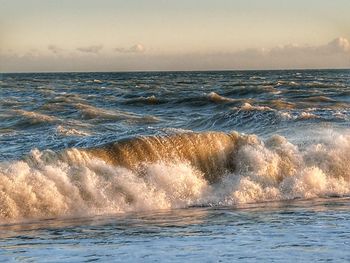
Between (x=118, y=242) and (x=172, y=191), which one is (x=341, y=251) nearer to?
(x=118, y=242)

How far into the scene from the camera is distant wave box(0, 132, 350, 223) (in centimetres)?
1347

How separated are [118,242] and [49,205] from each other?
133 inches

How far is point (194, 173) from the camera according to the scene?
16328mm

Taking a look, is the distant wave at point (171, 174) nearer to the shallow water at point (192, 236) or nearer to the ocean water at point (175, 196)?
the ocean water at point (175, 196)

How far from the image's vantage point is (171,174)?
15469mm

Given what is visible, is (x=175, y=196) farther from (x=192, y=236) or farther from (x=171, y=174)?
(x=192, y=236)

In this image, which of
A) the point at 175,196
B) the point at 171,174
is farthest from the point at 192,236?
the point at 171,174

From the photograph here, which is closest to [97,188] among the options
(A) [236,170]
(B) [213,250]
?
(A) [236,170]

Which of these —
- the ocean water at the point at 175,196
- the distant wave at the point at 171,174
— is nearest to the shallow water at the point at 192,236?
the ocean water at the point at 175,196

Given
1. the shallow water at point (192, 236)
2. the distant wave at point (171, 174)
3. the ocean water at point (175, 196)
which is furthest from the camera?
the distant wave at point (171, 174)

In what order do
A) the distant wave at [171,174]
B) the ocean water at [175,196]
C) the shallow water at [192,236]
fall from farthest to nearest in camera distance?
the distant wave at [171,174] < the ocean water at [175,196] < the shallow water at [192,236]

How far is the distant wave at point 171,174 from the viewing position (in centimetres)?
1347

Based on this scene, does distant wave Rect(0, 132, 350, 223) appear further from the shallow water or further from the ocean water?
the shallow water

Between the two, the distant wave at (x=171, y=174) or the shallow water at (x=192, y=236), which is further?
the distant wave at (x=171, y=174)
